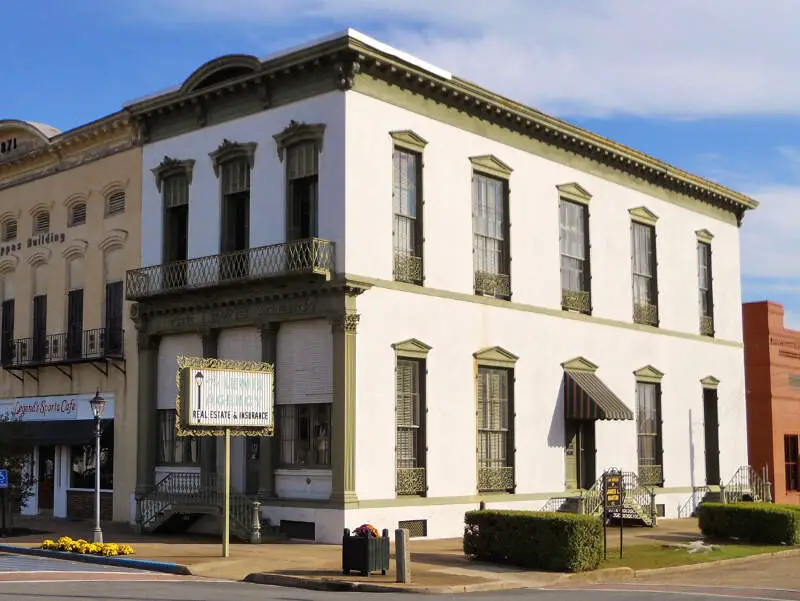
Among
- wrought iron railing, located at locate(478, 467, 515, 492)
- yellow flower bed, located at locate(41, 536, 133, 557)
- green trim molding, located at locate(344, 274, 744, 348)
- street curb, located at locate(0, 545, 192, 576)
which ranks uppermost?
green trim molding, located at locate(344, 274, 744, 348)

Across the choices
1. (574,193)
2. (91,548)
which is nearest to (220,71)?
(574,193)

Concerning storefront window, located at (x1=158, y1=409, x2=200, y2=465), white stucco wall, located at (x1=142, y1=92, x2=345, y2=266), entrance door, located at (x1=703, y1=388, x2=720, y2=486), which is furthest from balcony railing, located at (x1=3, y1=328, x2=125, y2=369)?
entrance door, located at (x1=703, y1=388, x2=720, y2=486)

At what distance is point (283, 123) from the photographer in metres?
26.3

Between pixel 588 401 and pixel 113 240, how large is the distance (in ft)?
45.7

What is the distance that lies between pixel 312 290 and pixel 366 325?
146 cm

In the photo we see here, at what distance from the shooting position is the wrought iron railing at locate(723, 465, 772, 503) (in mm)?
37062

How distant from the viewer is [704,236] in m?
38.2

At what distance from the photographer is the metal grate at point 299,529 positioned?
2447cm

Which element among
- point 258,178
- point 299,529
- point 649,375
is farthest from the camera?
point 649,375

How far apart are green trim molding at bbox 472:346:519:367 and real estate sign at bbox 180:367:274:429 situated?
6.90m

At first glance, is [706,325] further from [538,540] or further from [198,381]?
[198,381]

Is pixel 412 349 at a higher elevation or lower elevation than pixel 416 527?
higher

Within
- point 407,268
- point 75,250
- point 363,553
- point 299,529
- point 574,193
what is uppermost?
point 574,193

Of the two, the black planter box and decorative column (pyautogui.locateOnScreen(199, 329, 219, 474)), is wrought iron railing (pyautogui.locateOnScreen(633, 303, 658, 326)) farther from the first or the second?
the black planter box
